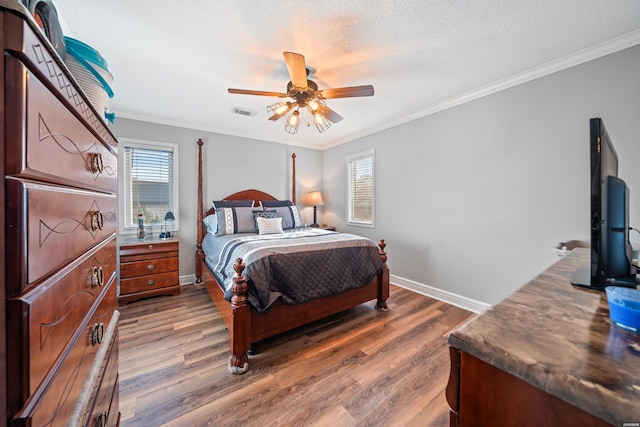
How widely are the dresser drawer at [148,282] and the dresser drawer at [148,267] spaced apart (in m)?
0.05

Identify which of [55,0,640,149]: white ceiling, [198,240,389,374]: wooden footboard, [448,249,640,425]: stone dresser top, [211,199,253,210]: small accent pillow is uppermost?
[55,0,640,149]: white ceiling

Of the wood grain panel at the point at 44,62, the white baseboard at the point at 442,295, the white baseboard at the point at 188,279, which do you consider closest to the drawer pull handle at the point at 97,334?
the wood grain panel at the point at 44,62

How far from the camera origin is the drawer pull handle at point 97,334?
76 centimetres

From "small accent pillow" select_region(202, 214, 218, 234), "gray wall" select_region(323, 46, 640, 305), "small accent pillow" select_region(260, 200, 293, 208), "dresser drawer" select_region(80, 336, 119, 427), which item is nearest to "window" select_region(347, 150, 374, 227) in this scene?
"gray wall" select_region(323, 46, 640, 305)

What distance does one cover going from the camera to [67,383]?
1.82ft

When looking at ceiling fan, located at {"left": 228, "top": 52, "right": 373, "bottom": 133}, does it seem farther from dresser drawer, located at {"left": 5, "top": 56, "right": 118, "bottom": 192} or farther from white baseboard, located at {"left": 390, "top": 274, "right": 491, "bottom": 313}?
white baseboard, located at {"left": 390, "top": 274, "right": 491, "bottom": 313}

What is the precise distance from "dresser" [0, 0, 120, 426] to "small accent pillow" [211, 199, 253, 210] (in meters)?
2.88

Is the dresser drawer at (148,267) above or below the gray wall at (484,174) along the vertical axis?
below

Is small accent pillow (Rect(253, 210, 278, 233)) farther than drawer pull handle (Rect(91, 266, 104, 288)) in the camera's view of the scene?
Yes

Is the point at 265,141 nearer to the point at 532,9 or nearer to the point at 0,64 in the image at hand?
the point at 532,9

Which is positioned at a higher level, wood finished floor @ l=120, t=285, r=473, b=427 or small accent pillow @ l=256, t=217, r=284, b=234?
small accent pillow @ l=256, t=217, r=284, b=234

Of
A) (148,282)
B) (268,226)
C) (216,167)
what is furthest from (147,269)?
(216,167)

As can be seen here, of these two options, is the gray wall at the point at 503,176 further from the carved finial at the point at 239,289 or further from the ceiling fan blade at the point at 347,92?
the carved finial at the point at 239,289

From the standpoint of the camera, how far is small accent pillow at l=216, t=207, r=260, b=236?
3238 mm
